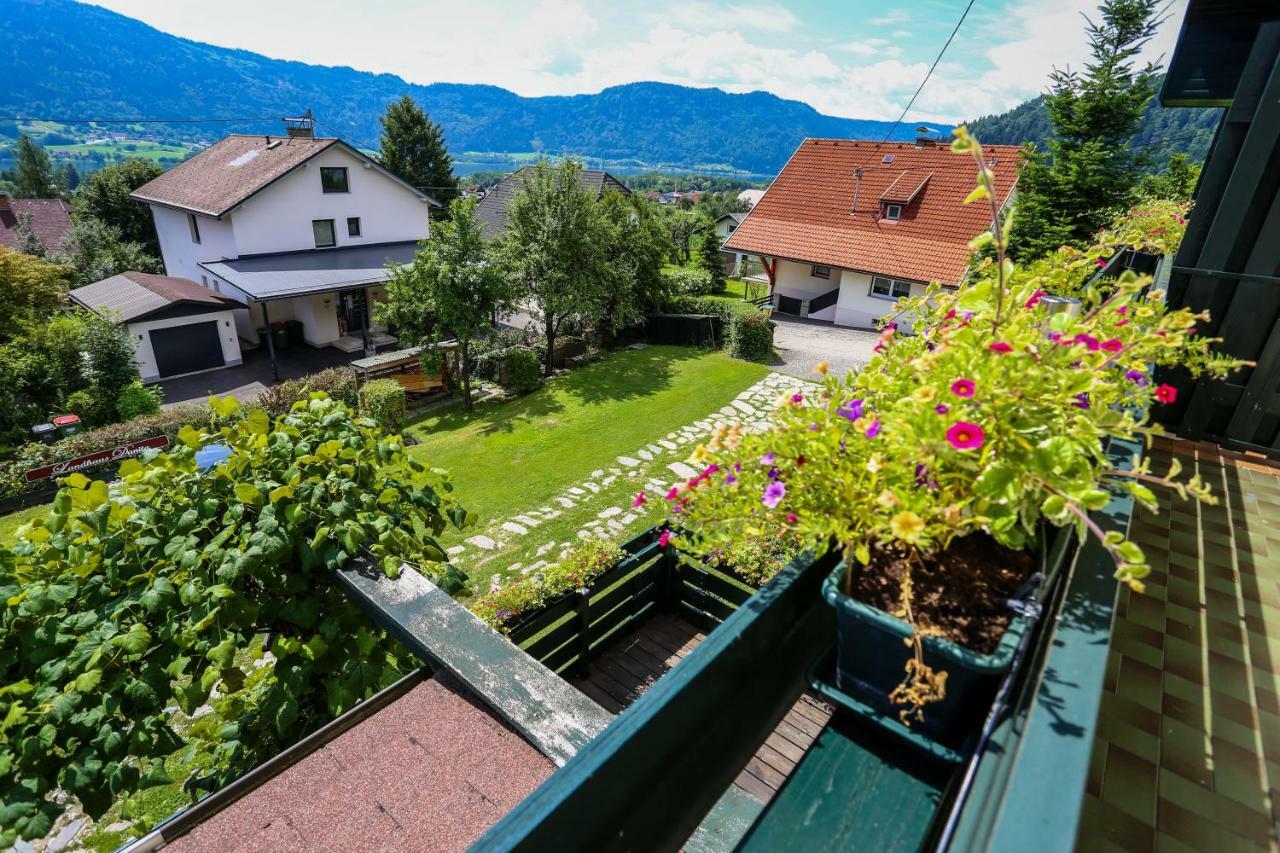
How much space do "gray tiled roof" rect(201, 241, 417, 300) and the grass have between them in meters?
6.99

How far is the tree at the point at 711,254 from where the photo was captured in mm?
34469

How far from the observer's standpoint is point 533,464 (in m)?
11.8

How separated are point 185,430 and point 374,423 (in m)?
0.75

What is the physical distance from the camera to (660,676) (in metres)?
5.01

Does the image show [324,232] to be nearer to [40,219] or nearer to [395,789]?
[395,789]

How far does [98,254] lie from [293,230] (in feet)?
38.0

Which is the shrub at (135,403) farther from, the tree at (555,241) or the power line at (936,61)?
the power line at (936,61)

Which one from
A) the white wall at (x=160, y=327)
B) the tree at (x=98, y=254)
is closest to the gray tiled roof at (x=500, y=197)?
the white wall at (x=160, y=327)

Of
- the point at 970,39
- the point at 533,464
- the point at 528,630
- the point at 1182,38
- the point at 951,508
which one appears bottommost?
the point at 533,464


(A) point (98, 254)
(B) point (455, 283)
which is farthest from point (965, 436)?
(A) point (98, 254)

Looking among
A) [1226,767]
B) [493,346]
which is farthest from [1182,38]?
[493,346]

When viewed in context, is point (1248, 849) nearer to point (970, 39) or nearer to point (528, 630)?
point (528, 630)

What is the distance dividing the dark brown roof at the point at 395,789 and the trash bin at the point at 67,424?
17362 millimetres

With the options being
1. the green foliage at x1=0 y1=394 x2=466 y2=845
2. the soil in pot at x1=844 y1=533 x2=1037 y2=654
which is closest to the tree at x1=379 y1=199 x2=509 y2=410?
the green foliage at x1=0 y1=394 x2=466 y2=845
